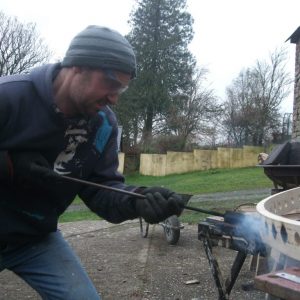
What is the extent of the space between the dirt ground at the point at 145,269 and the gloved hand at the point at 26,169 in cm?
260

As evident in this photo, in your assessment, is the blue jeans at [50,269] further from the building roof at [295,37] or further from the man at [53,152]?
the building roof at [295,37]

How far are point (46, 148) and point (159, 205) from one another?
0.63 m

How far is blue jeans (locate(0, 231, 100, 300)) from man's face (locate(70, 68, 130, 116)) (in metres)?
0.75

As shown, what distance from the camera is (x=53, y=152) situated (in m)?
2.47

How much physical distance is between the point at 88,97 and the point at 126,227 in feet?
20.0

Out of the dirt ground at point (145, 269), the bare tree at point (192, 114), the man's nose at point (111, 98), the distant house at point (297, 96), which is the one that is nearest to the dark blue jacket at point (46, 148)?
the man's nose at point (111, 98)

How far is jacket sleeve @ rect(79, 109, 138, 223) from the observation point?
8.52 ft

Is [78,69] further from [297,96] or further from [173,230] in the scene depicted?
[297,96]

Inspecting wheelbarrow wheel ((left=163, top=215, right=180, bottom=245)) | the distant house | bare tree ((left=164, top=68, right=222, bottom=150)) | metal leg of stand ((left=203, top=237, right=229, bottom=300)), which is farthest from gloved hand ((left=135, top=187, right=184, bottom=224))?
bare tree ((left=164, top=68, right=222, bottom=150))

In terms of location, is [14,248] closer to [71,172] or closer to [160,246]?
[71,172]

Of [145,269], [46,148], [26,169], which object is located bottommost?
[145,269]

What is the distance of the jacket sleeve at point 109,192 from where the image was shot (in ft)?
8.52

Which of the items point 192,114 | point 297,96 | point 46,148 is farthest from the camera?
point 192,114

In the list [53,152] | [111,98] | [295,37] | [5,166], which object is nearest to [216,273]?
[53,152]
